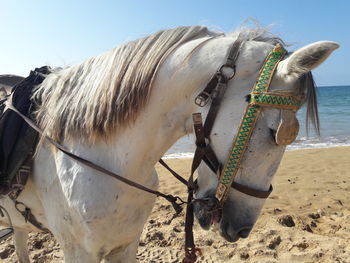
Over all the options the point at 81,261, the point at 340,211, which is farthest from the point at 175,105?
the point at 340,211

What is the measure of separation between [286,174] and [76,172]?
612 centimetres

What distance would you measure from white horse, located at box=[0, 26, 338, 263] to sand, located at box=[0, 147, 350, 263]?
178 cm

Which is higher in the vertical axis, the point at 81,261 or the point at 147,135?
the point at 147,135

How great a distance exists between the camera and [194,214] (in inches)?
56.2

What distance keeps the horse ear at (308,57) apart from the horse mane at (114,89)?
188 millimetres

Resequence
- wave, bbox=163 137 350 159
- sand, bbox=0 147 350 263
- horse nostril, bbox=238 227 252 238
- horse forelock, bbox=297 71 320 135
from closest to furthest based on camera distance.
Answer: horse forelock, bbox=297 71 320 135 < horse nostril, bbox=238 227 252 238 < sand, bbox=0 147 350 263 < wave, bbox=163 137 350 159

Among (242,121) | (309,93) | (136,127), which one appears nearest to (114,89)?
(136,127)

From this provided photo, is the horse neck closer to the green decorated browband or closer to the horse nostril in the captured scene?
the green decorated browband

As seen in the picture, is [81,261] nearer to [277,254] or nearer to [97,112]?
[97,112]

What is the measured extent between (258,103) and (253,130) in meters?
0.11

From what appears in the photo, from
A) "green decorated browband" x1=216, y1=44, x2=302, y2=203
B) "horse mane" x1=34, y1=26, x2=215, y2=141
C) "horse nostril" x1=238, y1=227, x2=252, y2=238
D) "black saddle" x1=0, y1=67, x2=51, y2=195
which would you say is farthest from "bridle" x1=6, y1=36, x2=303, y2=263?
"black saddle" x1=0, y1=67, x2=51, y2=195

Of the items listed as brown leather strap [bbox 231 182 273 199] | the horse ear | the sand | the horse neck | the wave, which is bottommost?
the wave

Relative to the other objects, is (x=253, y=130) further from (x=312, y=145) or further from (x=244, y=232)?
(x=312, y=145)

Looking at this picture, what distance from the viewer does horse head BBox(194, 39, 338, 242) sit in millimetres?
1126
